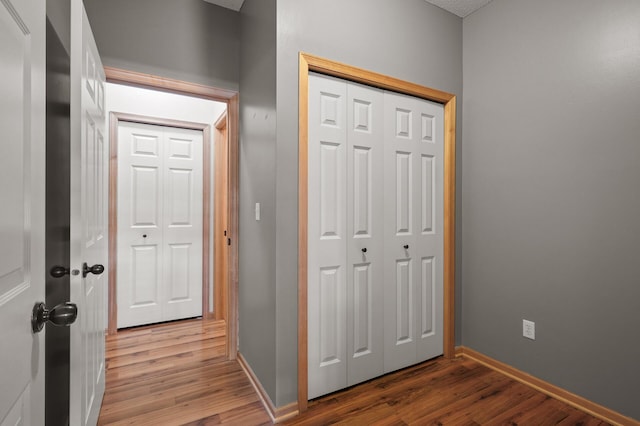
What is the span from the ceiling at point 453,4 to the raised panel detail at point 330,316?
6.72 feet

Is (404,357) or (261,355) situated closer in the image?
(261,355)

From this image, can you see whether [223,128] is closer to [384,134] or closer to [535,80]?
[384,134]

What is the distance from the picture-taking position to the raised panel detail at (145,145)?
123 inches

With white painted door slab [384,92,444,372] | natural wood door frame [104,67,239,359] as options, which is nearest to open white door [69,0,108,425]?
natural wood door frame [104,67,239,359]

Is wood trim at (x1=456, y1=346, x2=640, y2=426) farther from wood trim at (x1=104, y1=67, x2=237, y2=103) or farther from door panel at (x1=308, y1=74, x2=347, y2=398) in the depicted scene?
wood trim at (x1=104, y1=67, x2=237, y2=103)

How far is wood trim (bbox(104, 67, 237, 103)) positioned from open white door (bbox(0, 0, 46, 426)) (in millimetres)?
1410

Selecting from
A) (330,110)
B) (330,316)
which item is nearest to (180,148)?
(330,110)

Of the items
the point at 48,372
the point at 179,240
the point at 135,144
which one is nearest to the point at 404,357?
the point at 48,372

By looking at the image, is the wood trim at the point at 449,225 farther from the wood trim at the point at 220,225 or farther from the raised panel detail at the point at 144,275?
the raised panel detail at the point at 144,275

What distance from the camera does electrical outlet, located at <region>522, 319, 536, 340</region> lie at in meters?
2.08

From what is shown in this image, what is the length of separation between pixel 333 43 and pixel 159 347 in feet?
8.95

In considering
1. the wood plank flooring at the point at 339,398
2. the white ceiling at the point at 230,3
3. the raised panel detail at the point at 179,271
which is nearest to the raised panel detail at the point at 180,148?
the raised panel detail at the point at 179,271

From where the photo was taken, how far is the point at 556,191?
198 centimetres

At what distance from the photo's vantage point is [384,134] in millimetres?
2162
